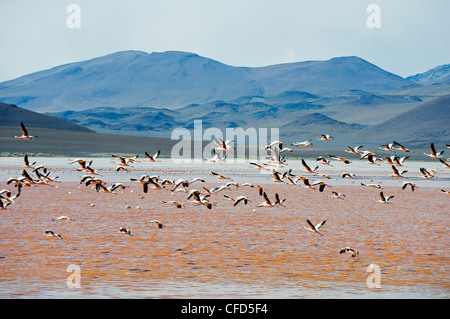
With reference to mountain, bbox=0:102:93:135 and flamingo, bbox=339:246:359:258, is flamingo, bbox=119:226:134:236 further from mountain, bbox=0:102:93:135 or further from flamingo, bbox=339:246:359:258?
mountain, bbox=0:102:93:135

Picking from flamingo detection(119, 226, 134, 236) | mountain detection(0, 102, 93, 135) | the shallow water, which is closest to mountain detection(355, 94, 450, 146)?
mountain detection(0, 102, 93, 135)

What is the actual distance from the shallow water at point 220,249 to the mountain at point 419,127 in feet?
300

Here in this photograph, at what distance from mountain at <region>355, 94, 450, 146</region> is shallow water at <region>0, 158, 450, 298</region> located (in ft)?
300

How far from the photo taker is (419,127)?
121312mm

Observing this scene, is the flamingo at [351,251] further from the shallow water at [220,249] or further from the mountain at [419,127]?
the mountain at [419,127]

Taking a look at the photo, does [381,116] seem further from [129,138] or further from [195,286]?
[195,286]

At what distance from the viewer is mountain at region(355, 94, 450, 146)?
114 meters

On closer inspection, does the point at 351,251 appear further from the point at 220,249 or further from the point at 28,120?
the point at 28,120

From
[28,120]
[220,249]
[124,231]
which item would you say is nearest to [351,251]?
[220,249]

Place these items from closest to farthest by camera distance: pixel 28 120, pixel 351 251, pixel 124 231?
pixel 351 251 → pixel 124 231 → pixel 28 120

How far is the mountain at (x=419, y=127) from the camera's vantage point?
373 ft

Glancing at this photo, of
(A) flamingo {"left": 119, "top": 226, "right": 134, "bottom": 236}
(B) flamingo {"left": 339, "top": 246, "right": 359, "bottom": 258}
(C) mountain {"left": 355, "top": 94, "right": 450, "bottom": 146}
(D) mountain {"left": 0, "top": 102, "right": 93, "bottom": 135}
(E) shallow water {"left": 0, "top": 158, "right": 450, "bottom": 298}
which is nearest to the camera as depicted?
(E) shallow water {"left": 0, "top": 158, "right": 450, "bottom": 298}

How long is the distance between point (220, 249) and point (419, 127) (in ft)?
375
